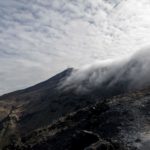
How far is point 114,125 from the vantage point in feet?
293

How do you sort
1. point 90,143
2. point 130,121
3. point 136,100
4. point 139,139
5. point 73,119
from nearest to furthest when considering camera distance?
1. point 139,139
2. point 90,143
3. point 130,121
4. point 136,100
5. point 73,119

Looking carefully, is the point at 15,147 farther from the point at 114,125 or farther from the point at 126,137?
the point at 126,137

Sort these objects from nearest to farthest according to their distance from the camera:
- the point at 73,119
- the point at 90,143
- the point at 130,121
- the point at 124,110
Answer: the point at 90,143
the point at 130,121
the point at 124,110
the point at 73,119

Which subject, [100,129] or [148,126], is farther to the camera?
[100,129]

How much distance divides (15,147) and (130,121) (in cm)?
4016

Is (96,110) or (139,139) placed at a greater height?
(96,110)

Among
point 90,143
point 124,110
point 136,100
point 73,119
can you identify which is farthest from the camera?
point 73,119

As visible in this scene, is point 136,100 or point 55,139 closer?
point 55,139

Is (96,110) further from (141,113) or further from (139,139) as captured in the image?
(139,139)

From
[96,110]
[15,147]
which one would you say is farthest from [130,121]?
[15,147]

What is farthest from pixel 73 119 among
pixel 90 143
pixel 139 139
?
pixel 139 139

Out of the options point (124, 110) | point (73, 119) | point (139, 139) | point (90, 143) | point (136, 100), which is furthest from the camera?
point (73, 119)

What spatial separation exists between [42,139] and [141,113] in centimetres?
3109

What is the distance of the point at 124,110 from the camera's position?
9694cm
